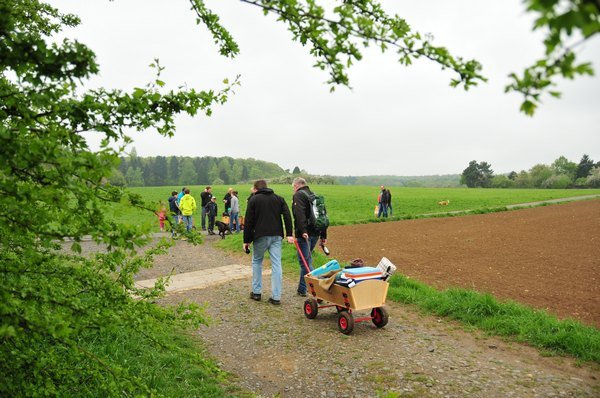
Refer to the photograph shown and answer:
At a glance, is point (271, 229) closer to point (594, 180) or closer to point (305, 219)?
point (305, 219)

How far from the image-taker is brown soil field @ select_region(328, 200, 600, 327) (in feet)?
26.2

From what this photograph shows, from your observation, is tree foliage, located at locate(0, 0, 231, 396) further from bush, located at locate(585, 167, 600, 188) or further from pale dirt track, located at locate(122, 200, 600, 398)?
bush, located at locate(585, 167, 600, 188)

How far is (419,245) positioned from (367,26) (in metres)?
13.2

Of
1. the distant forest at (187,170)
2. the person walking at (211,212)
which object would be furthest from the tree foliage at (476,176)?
the person walking at (211,212)

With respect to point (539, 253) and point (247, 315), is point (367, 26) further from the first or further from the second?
point (539, 253)

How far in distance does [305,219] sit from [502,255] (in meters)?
7.95

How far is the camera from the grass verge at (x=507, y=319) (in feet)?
16.8

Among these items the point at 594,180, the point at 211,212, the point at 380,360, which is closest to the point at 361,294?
the point at 380,360

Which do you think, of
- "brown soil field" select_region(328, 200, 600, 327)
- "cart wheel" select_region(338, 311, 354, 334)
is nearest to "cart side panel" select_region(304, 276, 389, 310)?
"cart wheel" select_region(338, 311, 354, 334)

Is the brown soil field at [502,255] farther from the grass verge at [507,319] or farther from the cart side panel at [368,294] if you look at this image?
the cart side panel at [368,294]

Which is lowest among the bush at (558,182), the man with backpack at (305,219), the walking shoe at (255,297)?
the walking shoe at (255,297)

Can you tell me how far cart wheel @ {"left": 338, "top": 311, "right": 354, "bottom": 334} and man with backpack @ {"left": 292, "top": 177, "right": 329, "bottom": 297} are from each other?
1929mm

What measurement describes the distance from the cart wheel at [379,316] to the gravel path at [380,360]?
0.45 ft

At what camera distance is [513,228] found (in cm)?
1939
